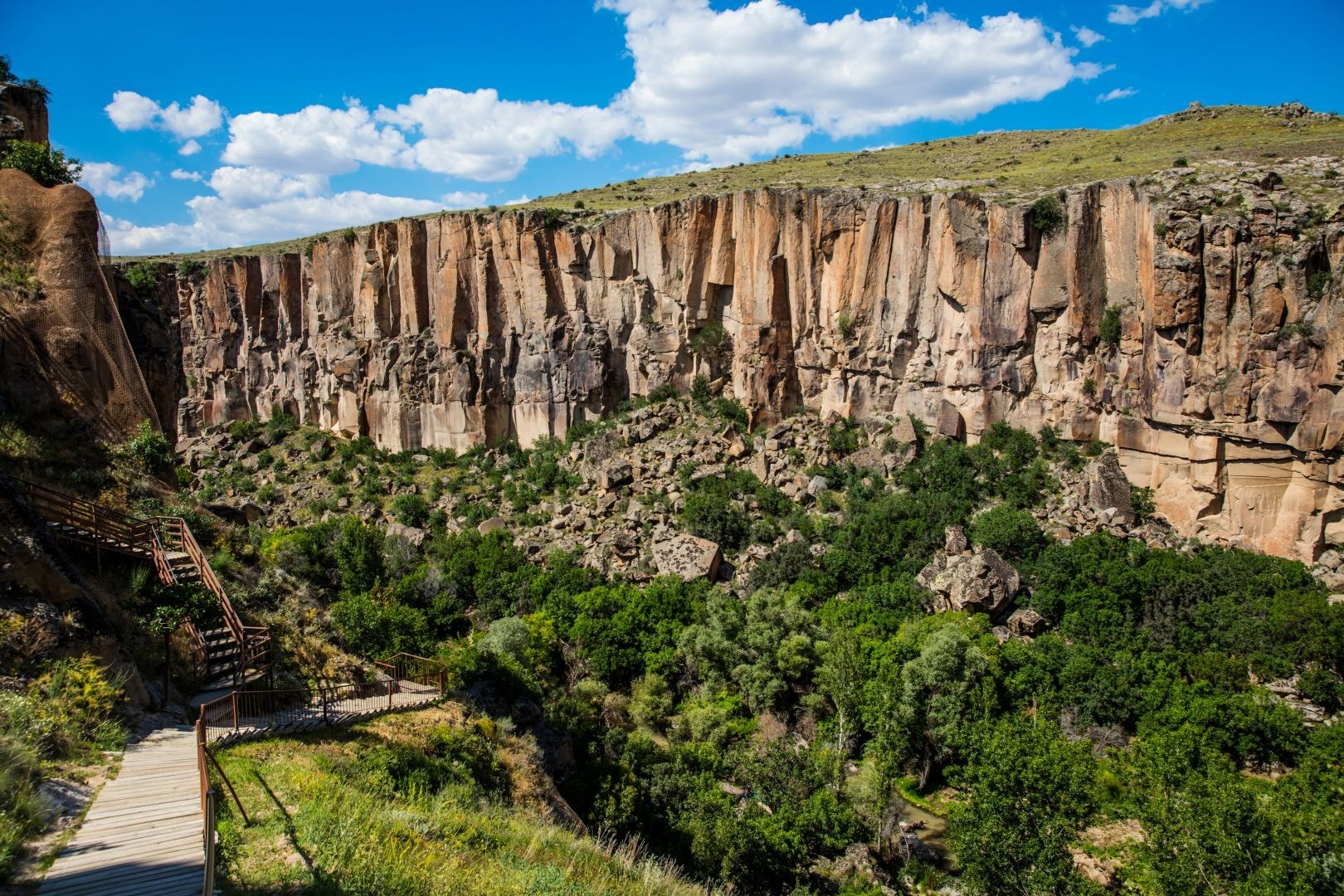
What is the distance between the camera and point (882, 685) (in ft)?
92.6

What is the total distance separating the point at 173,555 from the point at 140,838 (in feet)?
28.9

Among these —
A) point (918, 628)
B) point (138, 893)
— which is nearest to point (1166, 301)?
point (918, 628)

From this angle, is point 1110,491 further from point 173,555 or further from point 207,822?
point 207,822

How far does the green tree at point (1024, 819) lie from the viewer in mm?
18953

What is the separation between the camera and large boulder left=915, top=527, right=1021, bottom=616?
31734mm

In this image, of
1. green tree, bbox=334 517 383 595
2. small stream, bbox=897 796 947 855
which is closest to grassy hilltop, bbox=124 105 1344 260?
green tree, bbox=334 517 383 595

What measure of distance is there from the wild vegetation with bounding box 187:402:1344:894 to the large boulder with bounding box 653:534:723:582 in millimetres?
1110

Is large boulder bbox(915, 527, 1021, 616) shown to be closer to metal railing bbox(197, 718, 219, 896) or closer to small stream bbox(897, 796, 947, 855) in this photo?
small stream bbox(897, 796, 947, 855)

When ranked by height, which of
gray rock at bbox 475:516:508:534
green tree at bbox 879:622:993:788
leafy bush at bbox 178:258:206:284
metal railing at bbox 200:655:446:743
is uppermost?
leafy bush at bbox 178:258:206:284

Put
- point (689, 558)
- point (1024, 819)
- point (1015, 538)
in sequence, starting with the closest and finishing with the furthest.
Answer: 1. point (1024, 819)
2. point (1015, 538)
3. point (689, 558)

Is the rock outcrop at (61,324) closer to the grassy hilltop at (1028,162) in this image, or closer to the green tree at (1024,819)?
the green tree at (1024,819)

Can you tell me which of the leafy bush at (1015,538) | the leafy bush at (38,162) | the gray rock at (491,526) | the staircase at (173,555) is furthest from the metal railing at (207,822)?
the gray rock at (491,526)

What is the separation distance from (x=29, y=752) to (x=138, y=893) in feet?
9.65

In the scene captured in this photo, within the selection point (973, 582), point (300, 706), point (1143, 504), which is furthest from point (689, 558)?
point (300, 706)
